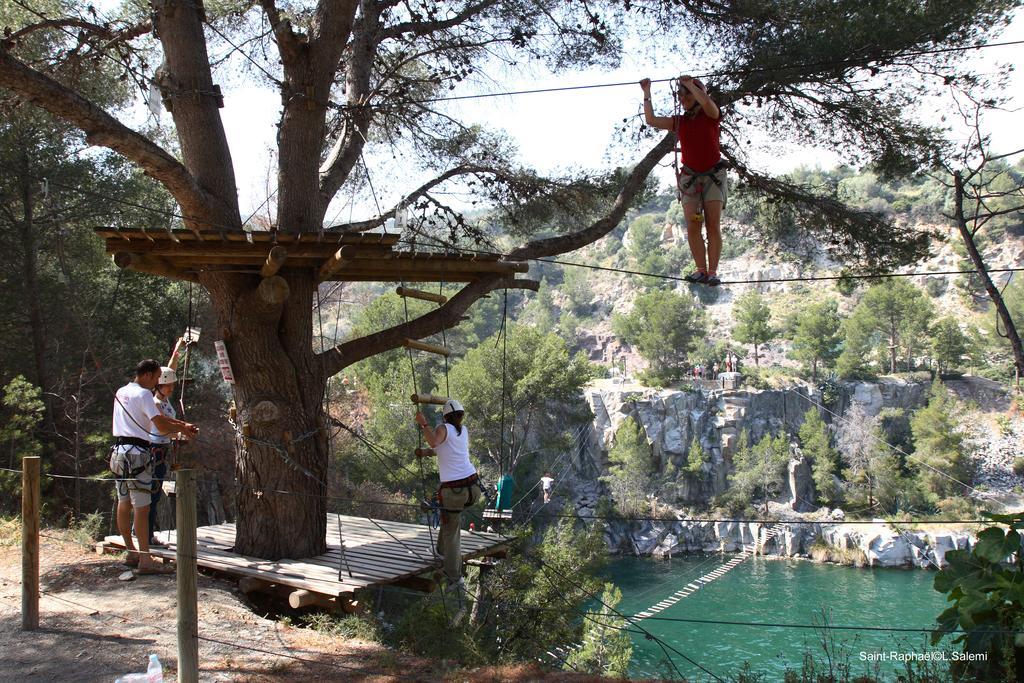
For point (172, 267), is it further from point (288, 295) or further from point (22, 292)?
point (22, 292)

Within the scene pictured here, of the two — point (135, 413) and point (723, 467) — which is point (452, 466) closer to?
point (135, 413)

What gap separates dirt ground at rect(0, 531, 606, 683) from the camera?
4.03 meters

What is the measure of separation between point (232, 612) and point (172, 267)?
2.43 m

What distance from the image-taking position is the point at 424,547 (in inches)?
235

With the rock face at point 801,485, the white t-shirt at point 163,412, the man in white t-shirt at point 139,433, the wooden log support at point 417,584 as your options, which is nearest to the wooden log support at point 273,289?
the man in white t-shirt at point 139,433

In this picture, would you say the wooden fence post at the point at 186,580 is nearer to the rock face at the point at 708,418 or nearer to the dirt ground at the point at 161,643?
the dirt ground at the point at 161,643

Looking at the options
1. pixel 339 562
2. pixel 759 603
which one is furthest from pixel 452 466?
pixel 759 603

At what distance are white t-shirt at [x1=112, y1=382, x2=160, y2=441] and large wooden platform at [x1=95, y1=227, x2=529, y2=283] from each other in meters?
0.82

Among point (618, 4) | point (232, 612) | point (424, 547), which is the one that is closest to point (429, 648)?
point (424, 547)

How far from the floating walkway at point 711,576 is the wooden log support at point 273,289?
22191 millimetres

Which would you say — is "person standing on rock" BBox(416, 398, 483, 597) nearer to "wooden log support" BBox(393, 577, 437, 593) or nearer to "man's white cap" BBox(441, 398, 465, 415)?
"man's white cap" BBox(441, 398, 465, 415)

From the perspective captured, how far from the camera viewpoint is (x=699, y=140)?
4.96 metres

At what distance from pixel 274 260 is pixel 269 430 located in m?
1.34

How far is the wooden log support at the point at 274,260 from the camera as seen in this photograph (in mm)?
5035
